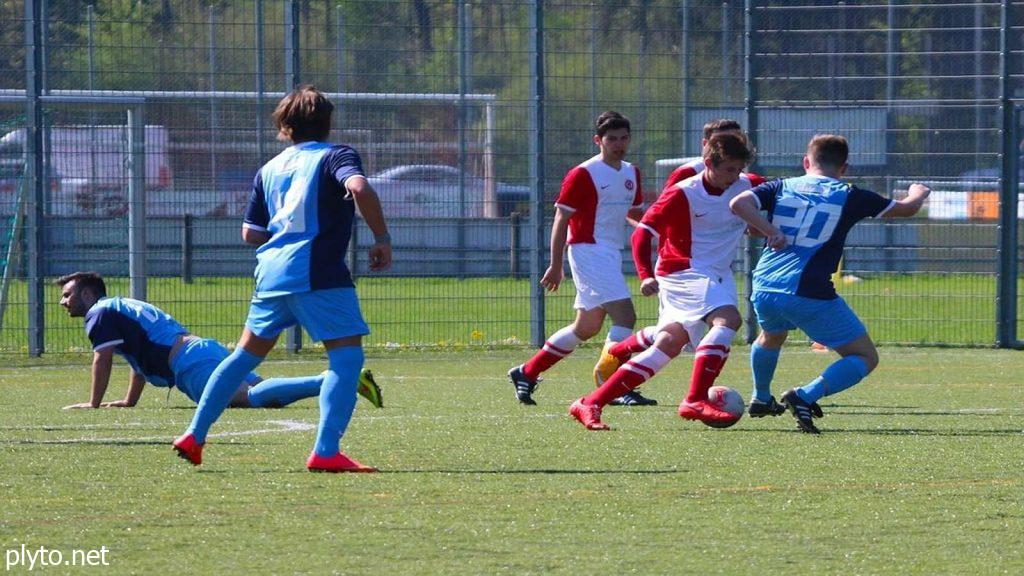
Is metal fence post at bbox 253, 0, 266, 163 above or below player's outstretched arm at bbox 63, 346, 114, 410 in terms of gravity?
above

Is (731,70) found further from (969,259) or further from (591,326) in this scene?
(591,326)

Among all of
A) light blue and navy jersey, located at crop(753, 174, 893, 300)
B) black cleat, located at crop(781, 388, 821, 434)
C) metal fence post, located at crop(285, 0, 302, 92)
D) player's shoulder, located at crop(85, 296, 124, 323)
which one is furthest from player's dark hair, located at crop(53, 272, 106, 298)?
metal fence post, located at crop(285, 0, 302, 92)

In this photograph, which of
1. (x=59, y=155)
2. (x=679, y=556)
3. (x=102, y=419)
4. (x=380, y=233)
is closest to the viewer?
(x=679, y=556)

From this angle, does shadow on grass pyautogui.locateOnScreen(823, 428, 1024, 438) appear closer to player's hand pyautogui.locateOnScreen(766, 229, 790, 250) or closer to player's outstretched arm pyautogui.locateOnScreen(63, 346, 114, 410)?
player's hand pyautogui.locateOnScreen(766, 229, 790, 250)

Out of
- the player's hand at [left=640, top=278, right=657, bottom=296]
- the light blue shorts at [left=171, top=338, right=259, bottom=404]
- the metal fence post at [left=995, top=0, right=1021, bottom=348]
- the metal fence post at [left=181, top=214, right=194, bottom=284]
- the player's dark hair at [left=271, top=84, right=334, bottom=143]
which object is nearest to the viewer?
the player's dark hair at [left=271, top=84, right=334, bottom=143]

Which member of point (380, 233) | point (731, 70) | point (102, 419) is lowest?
point (102, 419)

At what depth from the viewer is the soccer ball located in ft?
27.7

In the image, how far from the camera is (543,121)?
15141 millimetres

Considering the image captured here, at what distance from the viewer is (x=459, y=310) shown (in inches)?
608

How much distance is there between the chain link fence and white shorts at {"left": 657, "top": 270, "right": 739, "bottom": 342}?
6.25m

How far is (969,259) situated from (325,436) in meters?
9.94

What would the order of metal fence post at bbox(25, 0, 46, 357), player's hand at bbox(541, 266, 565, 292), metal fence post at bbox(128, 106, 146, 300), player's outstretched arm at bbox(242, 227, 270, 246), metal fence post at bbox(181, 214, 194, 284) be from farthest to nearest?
metal fence post at bbox(181, 214, 194, 284) → metal fence post at bbox(128, 106, 146, 300) → metal fence post at bbox(25, 0, 46, 357) → player's hand at bbox(541, 266, 565, 292) → player's outstretched arm at bbox(242, 227, 270, 246)

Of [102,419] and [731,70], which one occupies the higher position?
[731,70]

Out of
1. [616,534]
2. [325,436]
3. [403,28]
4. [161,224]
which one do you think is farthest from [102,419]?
[403,28]
